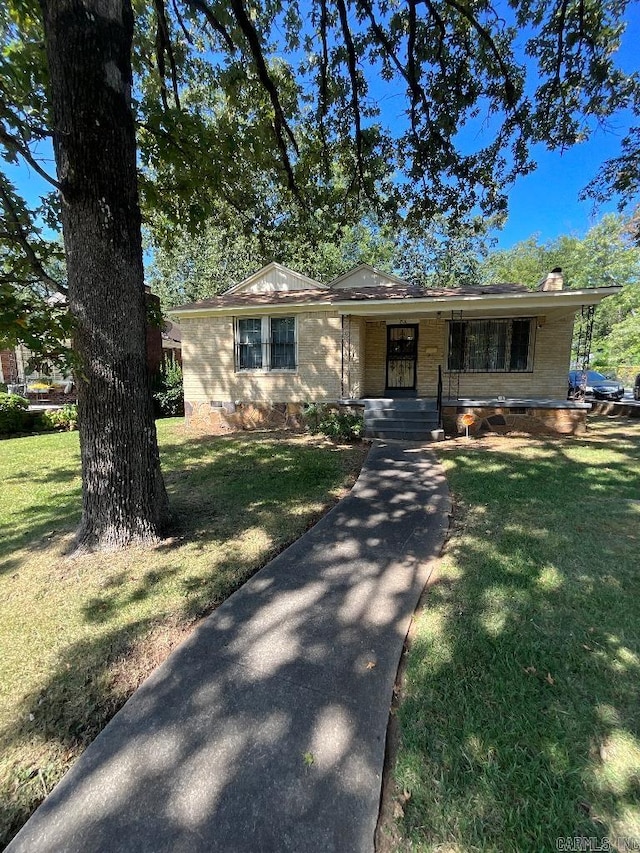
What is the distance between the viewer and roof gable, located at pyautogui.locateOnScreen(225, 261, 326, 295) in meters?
14.4

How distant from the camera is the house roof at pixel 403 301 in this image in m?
8.30

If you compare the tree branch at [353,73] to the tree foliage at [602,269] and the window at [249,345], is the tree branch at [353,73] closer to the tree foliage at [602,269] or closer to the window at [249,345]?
the window at [249,345]

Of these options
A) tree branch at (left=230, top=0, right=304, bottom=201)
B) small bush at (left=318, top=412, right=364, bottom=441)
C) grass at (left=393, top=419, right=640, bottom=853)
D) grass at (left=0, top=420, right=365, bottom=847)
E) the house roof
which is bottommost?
grass at (left=0, top=420, right=365, bottom=847)

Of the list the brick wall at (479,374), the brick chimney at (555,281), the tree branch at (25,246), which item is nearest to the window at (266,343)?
the brick wall at (479,374)

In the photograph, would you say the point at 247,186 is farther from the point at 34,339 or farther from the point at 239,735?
the point at 239,735

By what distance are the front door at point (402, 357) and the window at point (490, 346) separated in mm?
1081

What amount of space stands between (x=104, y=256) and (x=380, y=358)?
30.5ft

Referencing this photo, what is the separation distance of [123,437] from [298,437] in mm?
5994

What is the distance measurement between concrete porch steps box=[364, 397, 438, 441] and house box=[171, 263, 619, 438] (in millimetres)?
33

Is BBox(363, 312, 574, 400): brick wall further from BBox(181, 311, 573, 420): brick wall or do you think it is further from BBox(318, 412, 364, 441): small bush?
BBox(318, 412, 364, 441): small bush

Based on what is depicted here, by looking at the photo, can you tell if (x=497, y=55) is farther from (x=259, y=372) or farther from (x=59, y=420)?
(x=59, y=420)

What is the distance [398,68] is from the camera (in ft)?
22.3

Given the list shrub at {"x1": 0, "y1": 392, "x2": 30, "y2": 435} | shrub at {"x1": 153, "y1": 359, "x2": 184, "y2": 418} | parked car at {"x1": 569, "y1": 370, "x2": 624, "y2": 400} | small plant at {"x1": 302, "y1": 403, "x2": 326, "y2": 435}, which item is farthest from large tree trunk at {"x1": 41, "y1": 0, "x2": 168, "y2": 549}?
parked car at {"x1": 569, "y1": 370, "x2": 624, "y2": 400}

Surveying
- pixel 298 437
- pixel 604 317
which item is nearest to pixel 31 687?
pixel 298 437
